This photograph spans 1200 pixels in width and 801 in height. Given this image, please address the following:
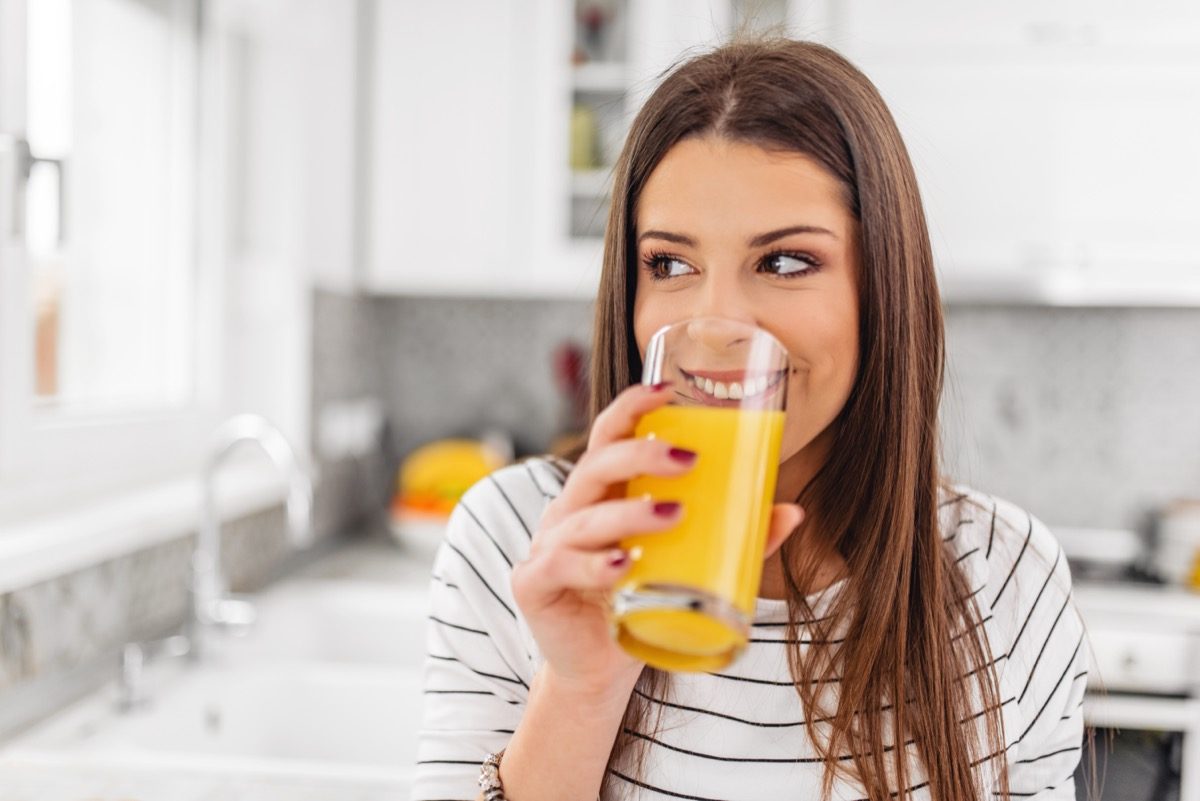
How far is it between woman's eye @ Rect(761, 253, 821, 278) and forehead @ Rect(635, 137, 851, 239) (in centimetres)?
3

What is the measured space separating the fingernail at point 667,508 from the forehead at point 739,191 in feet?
1.00

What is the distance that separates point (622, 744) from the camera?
0.99 metres

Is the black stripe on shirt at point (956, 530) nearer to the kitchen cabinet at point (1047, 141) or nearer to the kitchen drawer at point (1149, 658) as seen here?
the kitchen drawer at point (1149, 658)

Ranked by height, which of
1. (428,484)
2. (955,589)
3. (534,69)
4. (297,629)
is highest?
(534,69)

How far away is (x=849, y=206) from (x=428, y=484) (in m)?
2.01

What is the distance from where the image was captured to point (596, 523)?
64 centimetres

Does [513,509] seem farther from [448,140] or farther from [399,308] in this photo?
[399,308]

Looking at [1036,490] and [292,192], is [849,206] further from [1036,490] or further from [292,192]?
[1036,490]

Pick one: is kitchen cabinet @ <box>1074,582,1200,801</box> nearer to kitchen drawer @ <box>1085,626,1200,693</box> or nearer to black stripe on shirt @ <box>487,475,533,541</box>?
kitchen drawer @ <box>1085,626,1200,693</box>

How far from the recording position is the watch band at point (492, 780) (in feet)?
2.92

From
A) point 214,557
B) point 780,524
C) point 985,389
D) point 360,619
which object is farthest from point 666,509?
point 985,389

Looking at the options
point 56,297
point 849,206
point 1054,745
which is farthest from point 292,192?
point 1054,745

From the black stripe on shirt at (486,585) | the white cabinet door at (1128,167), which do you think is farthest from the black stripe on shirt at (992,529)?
the white cabinet door at (1128,167)

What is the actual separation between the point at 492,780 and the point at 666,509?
384mm
